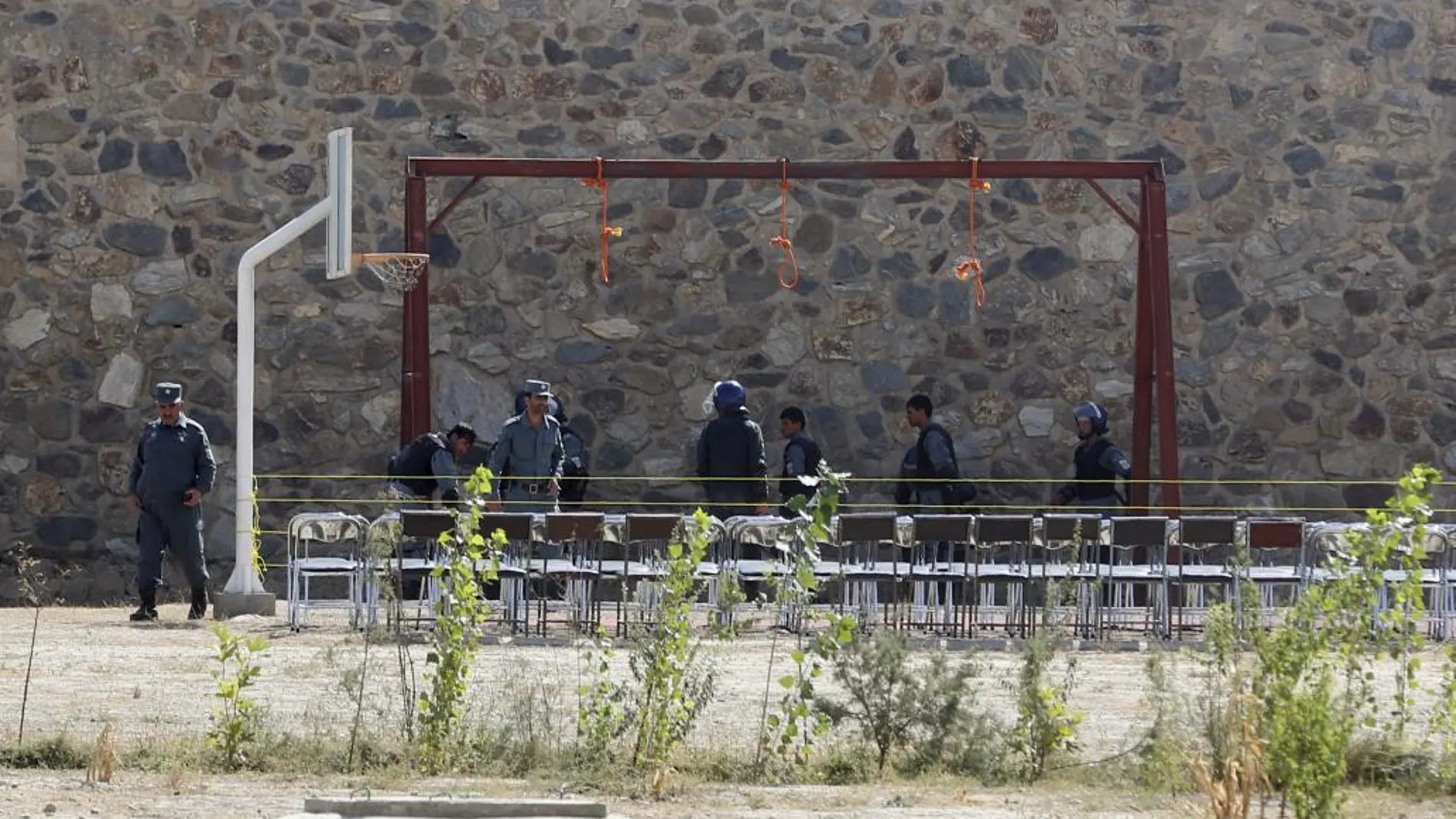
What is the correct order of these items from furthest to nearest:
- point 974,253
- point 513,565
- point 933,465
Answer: point 974,253
point 933,465
point 513,565

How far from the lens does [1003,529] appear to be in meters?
12.6

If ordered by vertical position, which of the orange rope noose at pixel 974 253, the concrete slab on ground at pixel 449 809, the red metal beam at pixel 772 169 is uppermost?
the red metal beam at pixel 772 169

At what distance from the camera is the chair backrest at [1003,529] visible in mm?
12633

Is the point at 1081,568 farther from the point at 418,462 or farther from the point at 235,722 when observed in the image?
the point at 235,722

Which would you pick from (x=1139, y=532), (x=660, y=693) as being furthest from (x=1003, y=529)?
(x=660, y=693)

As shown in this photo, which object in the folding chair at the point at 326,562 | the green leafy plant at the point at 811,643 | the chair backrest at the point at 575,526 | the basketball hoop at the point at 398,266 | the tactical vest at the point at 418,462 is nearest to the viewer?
the green leafy plant at the point at 811,643

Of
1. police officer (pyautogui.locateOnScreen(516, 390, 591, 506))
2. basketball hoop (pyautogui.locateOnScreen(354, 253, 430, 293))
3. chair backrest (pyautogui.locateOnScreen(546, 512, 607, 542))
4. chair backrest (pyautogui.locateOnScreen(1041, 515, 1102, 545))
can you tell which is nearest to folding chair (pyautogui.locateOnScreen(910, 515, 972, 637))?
chair backrest (pyautogui.locateOnScreen(1041, 515, 1102, 545))

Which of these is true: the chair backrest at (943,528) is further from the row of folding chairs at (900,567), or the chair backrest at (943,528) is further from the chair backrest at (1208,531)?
the chair backrest at (1208,531)

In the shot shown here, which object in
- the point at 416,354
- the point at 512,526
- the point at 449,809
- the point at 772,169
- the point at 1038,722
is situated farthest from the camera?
the point at 772,169

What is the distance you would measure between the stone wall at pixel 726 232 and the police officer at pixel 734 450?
3.68 ft

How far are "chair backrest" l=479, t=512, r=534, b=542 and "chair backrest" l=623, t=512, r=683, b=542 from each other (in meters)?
0.55

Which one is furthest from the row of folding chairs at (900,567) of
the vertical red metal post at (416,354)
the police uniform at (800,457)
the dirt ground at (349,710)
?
the police uniform at (800,457)

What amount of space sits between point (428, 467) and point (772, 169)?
9.01 feet

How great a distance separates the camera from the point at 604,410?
51.9 ft
